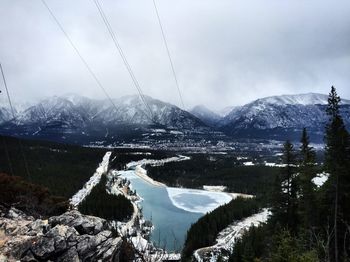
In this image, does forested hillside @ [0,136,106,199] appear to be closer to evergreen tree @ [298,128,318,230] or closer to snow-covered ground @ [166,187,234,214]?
snow-covered ground @ [166,187,234,214]

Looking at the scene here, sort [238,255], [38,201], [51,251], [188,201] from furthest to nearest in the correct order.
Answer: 1. [188,201]
2. [238,255]
3. [38,201]
4. [51,251]

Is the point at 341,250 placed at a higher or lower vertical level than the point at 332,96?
lower

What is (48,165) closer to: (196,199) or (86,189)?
(86,189)

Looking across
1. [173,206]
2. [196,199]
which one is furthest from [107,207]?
[196,199]

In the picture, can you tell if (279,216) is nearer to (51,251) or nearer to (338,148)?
(338,148)

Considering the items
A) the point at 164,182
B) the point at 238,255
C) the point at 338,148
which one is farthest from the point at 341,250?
the point at 164,182

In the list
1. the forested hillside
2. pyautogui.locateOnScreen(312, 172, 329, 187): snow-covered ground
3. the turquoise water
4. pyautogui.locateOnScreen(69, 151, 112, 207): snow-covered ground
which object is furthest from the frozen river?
pyautogui.locateOnScreen(312, 172, 329, 187): snow-covered ground

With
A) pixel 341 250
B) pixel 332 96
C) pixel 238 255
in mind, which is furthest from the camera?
pixel 238 255
